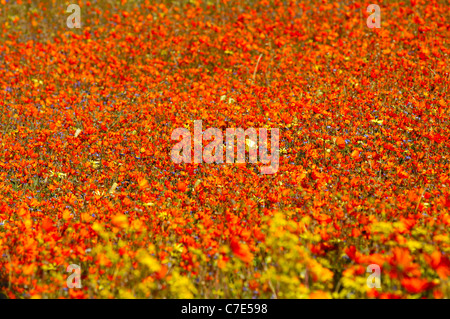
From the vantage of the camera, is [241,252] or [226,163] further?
[226,163]

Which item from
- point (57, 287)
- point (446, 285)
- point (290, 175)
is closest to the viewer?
point (446, 285)

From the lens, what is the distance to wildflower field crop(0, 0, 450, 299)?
11.5 ft

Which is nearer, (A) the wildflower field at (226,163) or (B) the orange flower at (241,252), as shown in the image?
(B) the orange flower at (241,252)

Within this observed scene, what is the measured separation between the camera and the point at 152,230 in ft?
14.4

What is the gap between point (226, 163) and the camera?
5.77 meters

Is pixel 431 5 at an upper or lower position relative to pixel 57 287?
upper

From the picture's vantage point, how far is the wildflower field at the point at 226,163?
11.5ft

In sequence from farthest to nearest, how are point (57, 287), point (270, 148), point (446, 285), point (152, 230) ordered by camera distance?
point (270, 148) → point (152, 230) → point (57, 287) → point (446, 285)

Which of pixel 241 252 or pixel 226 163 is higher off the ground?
pixel 226 163

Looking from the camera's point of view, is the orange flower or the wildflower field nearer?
the orange flower

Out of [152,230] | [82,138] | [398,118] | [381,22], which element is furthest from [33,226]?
[381,22]

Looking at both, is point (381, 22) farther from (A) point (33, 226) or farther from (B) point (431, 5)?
(A) point (33, 226)
